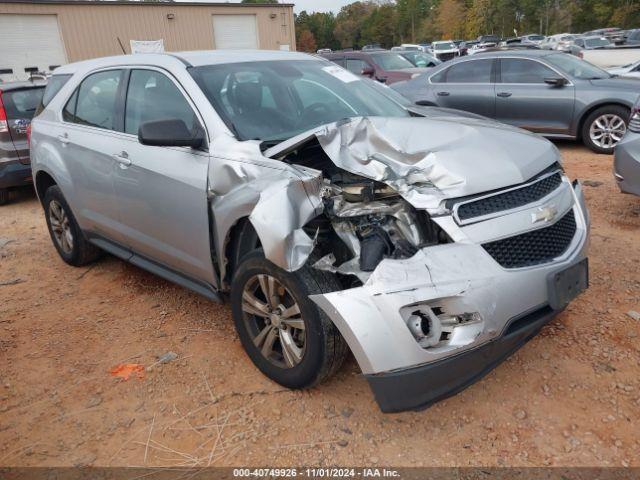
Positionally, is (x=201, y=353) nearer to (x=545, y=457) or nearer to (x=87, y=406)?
(x=87, y=406)

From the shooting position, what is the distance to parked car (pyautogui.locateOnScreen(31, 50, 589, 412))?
7.18 ft

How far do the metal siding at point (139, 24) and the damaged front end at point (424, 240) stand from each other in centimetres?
2486

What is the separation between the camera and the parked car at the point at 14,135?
6863 millimetres

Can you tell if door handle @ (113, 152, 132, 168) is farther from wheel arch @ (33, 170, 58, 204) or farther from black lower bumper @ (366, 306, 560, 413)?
black lower bumper @ (366, 306, 560, 413)

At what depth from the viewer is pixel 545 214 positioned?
2.53 meters

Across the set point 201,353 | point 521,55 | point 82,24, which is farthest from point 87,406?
point 82,24

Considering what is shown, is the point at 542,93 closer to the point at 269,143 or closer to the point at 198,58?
the point at 198,58

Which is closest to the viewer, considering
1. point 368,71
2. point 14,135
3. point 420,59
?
point 14,135

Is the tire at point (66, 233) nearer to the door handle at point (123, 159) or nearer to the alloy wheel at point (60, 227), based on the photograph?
the alloy wheel at point (60, 227)

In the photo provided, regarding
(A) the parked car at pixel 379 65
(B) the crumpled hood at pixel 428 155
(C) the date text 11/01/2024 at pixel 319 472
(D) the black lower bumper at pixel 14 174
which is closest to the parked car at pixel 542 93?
(A) the parked car at pixel 379 65

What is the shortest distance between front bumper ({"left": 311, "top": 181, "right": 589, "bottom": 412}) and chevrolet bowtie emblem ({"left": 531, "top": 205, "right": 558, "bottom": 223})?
0.25 m

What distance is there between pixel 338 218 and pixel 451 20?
74230mm

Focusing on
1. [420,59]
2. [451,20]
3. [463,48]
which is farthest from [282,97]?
[451,20]

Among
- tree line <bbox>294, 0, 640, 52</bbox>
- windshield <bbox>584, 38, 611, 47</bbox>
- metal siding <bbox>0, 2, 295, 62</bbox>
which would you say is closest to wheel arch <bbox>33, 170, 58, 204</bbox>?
metal siding <bbox>0, 2, 295, 62</bbox>
